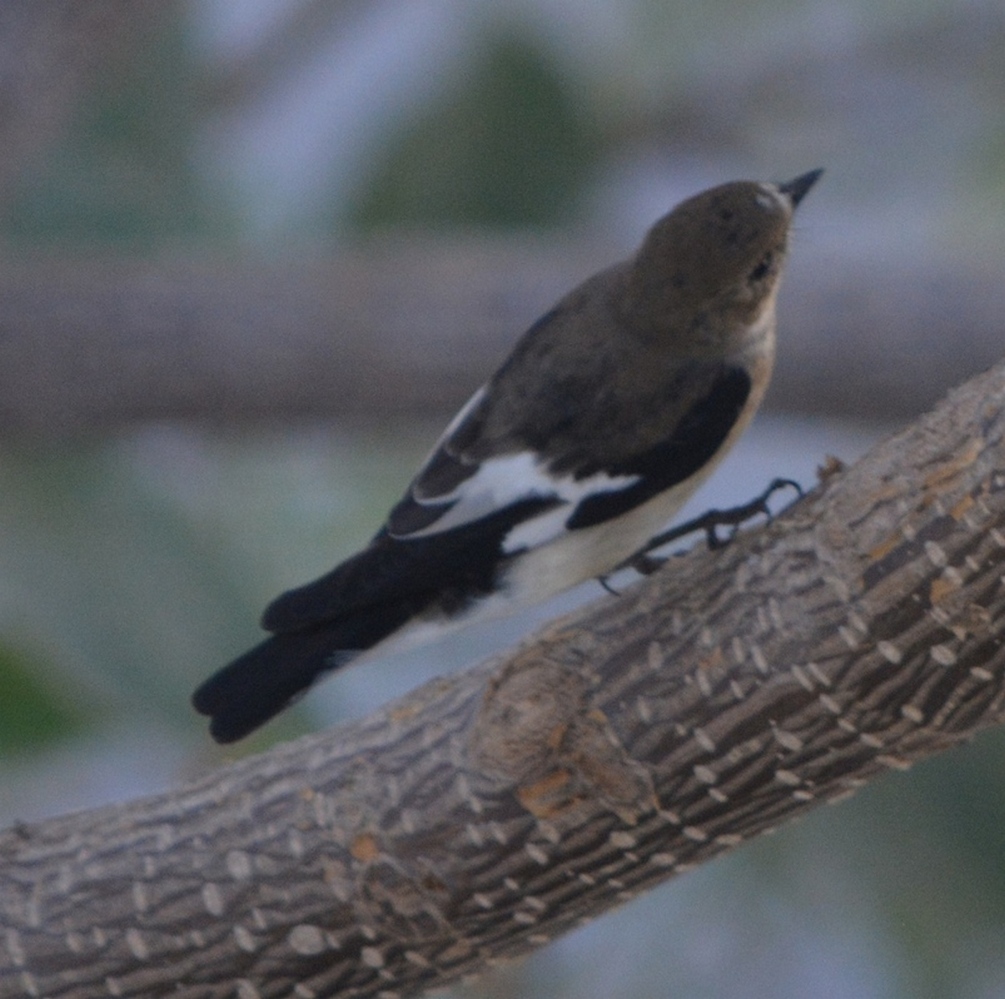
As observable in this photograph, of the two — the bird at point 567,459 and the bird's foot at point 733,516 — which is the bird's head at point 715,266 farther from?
the bird's foot at point 733,516

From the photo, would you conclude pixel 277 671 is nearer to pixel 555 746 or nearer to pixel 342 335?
pixel 555 746

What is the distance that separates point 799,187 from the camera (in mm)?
1733

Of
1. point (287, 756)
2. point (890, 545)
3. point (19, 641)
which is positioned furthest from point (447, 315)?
point (890, 545)

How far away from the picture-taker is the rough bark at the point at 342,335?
272cm

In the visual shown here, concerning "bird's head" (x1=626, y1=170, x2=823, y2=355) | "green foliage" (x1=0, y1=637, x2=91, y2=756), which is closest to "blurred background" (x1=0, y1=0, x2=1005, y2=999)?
"green foliage" (x1=0, y1=637, x2=91, y2=756)

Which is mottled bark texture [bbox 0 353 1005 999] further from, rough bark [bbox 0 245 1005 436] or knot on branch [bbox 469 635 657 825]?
rough bark [bbox 0 245 1005 436]

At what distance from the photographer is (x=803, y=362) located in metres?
2.77

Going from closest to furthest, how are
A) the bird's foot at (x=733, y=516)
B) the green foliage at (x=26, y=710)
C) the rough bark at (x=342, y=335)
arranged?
1. the bird's foot at (x=733, y=516)
2. the green foliage at (x=26, y=710)
3. the rough bark at (x=342, y=335)

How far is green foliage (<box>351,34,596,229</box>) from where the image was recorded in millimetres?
3074

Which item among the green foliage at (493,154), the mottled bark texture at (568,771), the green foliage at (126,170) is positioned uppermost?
the green foliage at (126,170)

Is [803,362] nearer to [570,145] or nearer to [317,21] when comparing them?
[570,145]

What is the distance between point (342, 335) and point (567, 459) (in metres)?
1.26

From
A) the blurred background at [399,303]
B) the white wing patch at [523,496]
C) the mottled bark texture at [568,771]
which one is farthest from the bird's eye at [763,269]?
the blurred background at [399,303]

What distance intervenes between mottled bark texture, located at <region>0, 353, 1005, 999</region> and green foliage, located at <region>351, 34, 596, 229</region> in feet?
5.91
